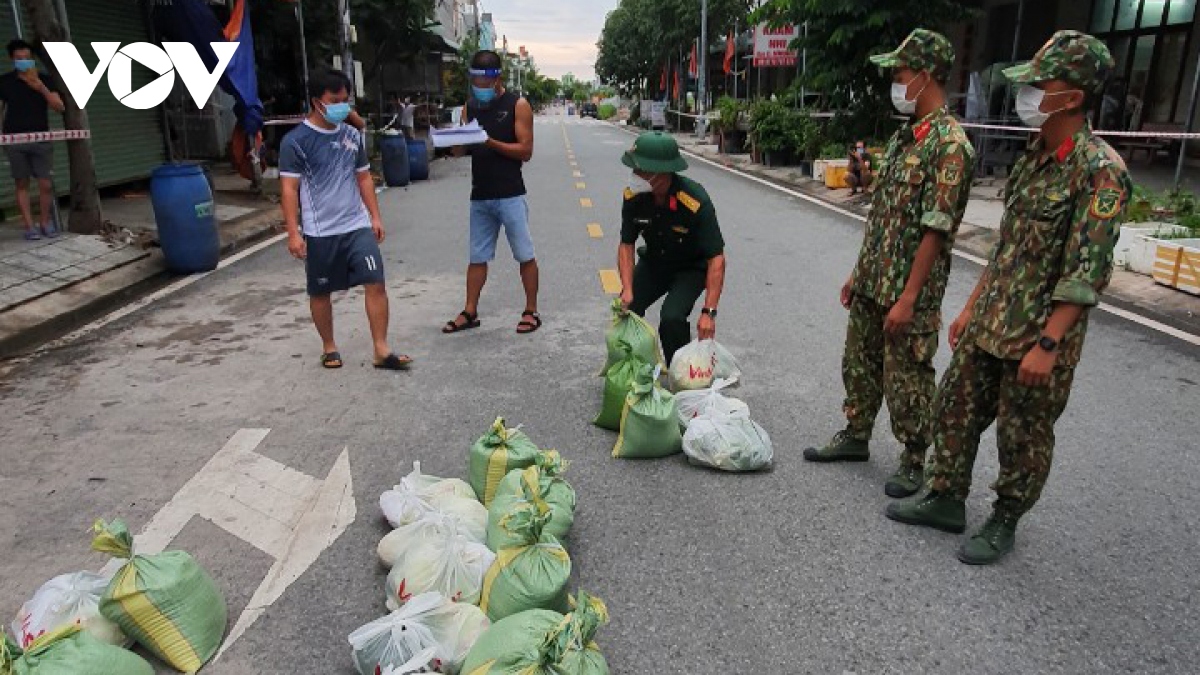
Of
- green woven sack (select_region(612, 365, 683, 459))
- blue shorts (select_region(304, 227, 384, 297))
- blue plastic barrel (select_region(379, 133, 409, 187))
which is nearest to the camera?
green woven sack (select_region(612, 365, 683, 459))

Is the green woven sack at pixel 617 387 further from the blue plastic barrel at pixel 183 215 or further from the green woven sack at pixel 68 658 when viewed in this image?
the blue plastic barrel at pixel 183 215

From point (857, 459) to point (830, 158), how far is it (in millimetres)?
12956

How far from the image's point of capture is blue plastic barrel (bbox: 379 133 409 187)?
55.1 feet

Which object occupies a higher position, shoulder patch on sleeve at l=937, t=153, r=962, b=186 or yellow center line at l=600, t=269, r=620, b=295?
shoulder patch on sleeve at l=937, t=153, r=962, b=186

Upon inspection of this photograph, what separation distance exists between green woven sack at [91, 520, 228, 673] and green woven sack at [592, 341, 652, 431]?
2198 millimetres

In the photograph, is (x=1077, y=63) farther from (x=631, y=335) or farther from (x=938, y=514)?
(x=631, y=335)

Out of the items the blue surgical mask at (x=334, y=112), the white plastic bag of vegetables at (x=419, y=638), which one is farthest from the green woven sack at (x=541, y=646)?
the blue surgical mask at (x=334, y=112)

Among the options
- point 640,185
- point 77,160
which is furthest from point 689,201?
point 77,160

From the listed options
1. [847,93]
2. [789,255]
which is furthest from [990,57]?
[789,255]

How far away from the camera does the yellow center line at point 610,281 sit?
785cm

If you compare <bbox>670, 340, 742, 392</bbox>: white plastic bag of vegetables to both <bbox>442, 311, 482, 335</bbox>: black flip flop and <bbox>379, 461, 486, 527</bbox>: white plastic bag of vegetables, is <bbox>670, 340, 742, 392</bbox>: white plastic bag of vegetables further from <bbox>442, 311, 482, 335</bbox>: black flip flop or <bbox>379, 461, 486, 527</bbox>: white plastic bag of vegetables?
<bbox>442, 311, 482, 335</bbox>: black flip flop

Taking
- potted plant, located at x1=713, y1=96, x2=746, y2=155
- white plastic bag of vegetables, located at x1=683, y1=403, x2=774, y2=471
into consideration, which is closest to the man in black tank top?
white plastic bag of vegetables, located at x1=683, y1=403, x2=774, y2=471

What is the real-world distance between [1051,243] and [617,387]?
86.0 inches

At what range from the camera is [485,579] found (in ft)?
9.36
